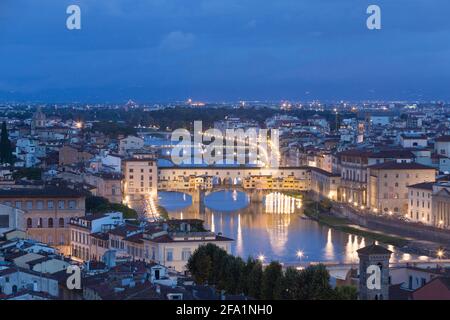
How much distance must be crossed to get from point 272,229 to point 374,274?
6837mm

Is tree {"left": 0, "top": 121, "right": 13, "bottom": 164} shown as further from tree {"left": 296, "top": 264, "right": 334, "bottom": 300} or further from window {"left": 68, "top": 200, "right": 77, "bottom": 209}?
tree {"left": 296, "top": 264, "right": 334, "bottom": 300}

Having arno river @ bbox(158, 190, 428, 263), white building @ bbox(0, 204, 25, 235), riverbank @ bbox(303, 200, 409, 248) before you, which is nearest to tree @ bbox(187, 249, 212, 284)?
white building @ bbox(0, 204, 25, 235)

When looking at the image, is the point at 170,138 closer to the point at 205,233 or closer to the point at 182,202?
the point at 182,202

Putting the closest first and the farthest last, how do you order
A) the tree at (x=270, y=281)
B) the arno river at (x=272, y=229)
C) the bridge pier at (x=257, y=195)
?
the tree at (x=270, y=281)
the arno river at (x=272, y=229)
the bridge pier at (x=257, y=195)

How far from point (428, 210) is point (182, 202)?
180 inches

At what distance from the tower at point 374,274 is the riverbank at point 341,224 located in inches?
211

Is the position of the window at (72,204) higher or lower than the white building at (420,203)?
higher

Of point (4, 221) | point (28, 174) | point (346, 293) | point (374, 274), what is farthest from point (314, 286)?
point (28, 174)

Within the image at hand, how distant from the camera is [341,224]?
527 inches

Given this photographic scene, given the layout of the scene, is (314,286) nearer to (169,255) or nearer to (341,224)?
(169,255)

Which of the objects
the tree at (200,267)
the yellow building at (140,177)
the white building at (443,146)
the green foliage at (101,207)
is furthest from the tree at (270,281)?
the white building at (443,146)

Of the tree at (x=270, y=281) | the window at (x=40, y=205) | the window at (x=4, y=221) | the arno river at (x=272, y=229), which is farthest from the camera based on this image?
the arno river at (x=272, y=229)

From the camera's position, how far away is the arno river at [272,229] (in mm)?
9742

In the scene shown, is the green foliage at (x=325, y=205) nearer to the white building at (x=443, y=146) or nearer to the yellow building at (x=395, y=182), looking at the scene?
the yellow building at (x=395, y=182)
